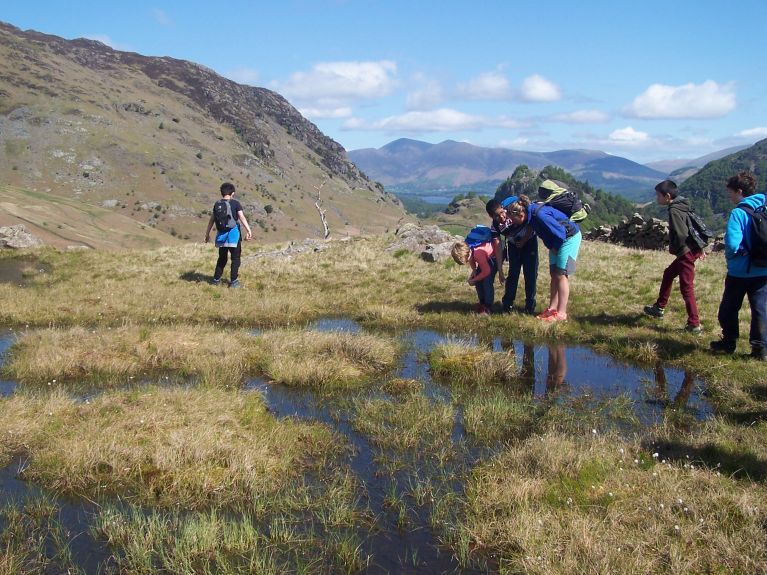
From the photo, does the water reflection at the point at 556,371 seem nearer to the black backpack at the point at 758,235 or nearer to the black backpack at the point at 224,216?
the black backpack at the point at 758,235

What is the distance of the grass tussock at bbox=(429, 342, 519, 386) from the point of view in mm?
9055

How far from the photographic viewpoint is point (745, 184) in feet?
29.5

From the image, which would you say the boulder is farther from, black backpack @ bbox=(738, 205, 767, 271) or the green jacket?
black backpack @ bbox=(738, 205, 767, 271)

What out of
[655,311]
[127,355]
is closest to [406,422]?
[127,355]

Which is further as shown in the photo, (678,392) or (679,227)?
(679,227)

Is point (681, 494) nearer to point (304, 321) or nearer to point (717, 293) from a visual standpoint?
point (304, 321)

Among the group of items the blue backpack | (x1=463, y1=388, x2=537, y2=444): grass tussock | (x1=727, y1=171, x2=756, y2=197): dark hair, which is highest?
(x1=727, y1=171, x2=756, y2=197): dark hair

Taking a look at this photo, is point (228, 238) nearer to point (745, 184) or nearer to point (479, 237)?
point (479, 237)

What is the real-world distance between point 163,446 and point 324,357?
3.79m

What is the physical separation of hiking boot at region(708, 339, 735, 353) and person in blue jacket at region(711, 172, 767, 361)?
0.34 m

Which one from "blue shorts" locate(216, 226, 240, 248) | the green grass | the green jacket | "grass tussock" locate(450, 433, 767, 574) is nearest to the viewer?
"grass tussock" locate(450, 433, 767, 574)

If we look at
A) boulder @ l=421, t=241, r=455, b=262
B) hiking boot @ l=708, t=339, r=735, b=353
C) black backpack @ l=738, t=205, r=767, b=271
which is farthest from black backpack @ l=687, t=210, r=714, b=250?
boulder @ l=421, t=241, r=455, b=262

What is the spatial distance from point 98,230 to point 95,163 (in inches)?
3293

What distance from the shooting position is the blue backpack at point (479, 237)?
12430 mm
